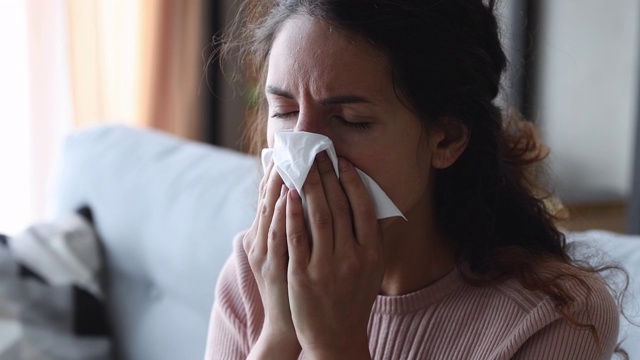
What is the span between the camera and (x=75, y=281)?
75.2 inches

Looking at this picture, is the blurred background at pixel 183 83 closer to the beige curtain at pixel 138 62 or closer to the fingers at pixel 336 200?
the beige curtain at pixel 138 62

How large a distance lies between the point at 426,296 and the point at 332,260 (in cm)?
18

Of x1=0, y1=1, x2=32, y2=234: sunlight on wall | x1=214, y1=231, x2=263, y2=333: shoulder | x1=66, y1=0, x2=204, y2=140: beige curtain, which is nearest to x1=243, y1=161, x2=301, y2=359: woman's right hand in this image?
x1=214, y1=231, x2=263, y2=333: shoulder

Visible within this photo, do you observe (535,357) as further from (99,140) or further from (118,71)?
(118,71)

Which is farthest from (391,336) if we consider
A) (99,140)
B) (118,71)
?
(118,71)

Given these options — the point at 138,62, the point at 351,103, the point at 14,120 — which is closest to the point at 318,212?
the point at 351,103

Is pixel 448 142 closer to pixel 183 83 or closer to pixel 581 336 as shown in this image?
pixel 581 336

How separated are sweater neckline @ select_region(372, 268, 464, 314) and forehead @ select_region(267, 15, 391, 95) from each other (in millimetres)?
279

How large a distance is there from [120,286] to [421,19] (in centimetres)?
120

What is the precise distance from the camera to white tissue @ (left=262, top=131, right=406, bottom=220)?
1.00 metres

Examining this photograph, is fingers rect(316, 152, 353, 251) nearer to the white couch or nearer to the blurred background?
the white couch

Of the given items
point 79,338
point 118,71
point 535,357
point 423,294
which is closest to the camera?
point 535,357

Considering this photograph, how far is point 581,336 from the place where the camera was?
3.31ft

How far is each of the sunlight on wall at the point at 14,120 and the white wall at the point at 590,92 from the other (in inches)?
75.3
